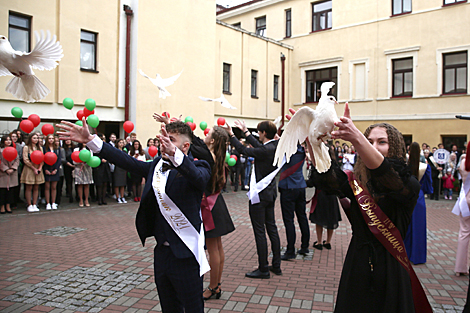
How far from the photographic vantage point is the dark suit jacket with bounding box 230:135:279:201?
5.22 m

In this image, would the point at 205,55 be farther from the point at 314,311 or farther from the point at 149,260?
the point at 314,311

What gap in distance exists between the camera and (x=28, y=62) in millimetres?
3754

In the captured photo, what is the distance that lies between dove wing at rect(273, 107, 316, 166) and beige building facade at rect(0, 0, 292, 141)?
11724mm

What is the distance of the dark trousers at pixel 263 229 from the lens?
514 centimetres

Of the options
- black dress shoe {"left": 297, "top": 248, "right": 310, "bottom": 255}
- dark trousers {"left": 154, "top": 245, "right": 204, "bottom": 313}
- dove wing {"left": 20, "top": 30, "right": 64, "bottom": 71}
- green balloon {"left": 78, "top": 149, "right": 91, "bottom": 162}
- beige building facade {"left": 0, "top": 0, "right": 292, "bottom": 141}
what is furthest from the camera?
beige building facade {"left": 0, "top": 0, "right": 292, "bottom": 141}

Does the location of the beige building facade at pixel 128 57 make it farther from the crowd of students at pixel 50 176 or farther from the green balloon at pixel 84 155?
the green balloon at pixel 84 155

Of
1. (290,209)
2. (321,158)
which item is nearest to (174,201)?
(321,158)

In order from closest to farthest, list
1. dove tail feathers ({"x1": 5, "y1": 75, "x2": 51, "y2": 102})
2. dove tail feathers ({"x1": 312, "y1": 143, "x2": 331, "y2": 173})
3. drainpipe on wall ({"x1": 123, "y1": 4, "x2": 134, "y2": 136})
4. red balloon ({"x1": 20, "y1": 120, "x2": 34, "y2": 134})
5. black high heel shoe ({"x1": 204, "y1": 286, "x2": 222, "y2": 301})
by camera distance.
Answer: dove tail feathers ({"x1": 312, "y1": 143, "x2": 331, "y2": 173})
dove tail feathers ({"x1": 5, "y1": 75, "x2": 51, "y2": 102})
black high heel shoe ({"x1": 204, "y1": 286, "x2": 222, "y2": 301})
red balloon ({"x1": 20, "y1": 120, "x2": 34, "y2": 134})
drainpipe on wall ({"x1": 123, "y1": 4, "x2": 134, "y2": 136})

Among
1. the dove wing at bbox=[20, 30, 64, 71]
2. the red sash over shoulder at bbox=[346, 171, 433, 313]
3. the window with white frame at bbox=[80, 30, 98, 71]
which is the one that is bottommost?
the red sash over shoulder at bbox=[346, 171, 433, 313]

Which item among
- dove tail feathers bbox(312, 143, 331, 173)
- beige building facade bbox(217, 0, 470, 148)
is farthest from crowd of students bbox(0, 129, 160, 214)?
beige building facade bbox(217, 0, 470, 148)

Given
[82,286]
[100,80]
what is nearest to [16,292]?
[82,286]

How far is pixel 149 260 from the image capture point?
19.4 ft

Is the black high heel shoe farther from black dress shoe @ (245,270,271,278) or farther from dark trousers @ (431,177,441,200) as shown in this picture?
dark trousers @ (431,177,441,200)

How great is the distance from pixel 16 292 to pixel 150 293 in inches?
65.1
